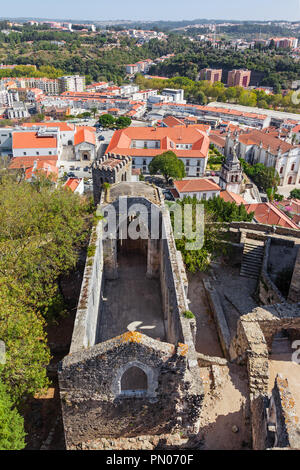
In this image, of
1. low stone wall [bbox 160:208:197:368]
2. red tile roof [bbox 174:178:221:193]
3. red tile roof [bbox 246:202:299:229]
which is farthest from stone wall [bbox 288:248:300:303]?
red tile roof [bbox 174:178:221:193]

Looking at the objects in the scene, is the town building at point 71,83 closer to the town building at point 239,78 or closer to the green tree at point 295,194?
the town building at point 239,78

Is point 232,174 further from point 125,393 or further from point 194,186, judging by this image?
point 125,393

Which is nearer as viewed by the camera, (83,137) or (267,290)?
(267,290)

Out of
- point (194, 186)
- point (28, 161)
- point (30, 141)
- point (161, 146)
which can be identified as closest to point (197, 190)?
point (194, 186)

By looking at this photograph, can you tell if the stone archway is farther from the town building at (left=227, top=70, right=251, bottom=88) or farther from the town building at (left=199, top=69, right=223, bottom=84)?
the town building at (left=199, top=69, right=223, bottom=84)

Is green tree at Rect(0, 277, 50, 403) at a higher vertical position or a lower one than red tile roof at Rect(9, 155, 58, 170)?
higher
